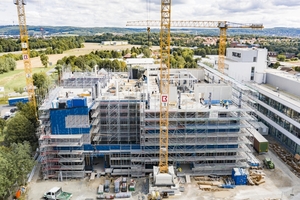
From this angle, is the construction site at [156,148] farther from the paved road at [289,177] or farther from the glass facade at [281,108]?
the glass facade at [281,108]

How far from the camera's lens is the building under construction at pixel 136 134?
3828 centimetres

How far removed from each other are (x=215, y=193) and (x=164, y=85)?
618 inches

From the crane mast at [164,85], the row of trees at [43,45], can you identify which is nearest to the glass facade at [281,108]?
the crane mast at [164,85]

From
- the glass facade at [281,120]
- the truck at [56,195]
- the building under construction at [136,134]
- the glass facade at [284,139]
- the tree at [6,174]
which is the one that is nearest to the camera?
the tree at [6,174]

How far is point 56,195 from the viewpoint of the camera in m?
34.8

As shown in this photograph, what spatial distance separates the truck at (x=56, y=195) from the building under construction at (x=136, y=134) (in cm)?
403

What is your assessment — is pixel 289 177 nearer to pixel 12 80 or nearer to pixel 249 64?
pixel 249 64

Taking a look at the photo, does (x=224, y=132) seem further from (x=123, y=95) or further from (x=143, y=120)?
(x=123, y=95)

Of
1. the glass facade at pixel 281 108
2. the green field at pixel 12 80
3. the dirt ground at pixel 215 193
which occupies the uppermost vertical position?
the glass facade at pixel 281 108

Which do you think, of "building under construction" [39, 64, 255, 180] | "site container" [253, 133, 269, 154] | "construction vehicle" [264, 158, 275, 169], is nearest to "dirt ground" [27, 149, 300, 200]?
"construction vehicle" [264, 158, 275, 169]

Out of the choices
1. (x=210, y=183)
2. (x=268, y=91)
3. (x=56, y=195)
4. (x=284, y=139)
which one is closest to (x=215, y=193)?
(x=210, y=183)

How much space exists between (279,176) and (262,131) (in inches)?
585

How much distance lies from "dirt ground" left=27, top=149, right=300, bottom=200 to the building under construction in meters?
1.79

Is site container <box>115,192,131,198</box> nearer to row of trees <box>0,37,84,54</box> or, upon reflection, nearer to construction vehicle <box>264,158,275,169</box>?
construction vehicle <box>264,158,275,169</box>
